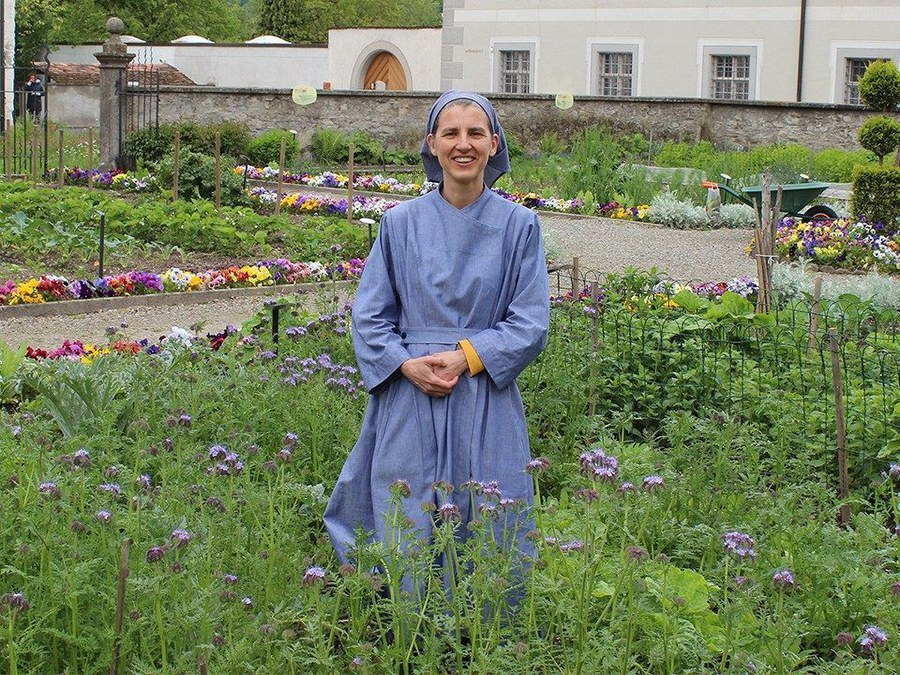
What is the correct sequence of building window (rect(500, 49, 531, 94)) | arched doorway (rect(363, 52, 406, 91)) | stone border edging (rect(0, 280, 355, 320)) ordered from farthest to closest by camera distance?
arched doorway (rect(363, 52, 406, 91))
building window (rect(500, 49, 531, 94))
stone border edging (rect(0, 280, 355, 320))

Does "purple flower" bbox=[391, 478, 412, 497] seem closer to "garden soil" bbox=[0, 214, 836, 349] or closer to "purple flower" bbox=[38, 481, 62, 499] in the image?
"purple flower" bbox=[38, 481, 62, 499]

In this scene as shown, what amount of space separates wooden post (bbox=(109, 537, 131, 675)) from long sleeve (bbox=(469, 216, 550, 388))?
46.7 inches

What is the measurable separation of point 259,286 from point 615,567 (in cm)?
768

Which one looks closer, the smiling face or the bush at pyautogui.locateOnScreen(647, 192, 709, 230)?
the smiling face

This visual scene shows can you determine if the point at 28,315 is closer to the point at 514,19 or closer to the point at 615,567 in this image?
the point at 615,567

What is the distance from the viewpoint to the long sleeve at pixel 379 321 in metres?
4.13

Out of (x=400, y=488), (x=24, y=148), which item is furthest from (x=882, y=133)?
(x=400, y=488)

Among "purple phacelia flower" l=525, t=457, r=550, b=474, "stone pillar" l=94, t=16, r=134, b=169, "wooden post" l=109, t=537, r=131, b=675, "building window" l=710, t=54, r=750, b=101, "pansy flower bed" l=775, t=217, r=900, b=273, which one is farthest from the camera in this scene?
"building window" l=710, t=54, r=750, b=101

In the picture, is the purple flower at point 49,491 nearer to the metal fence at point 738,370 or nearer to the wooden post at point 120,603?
the wooden post at point 120,603

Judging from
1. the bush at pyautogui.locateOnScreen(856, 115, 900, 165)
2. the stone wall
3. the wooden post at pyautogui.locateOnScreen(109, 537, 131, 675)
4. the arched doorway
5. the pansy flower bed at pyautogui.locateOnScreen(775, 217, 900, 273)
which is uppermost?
the arched doorway

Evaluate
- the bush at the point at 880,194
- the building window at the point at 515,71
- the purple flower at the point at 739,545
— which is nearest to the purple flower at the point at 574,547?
the purple flower at the point at 739,545

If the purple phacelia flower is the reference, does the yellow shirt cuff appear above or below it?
above

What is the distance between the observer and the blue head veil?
13.6 feet

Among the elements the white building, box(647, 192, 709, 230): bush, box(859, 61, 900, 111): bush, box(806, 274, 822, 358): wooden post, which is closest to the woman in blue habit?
box(806, 274, 822, 358): wooden post
